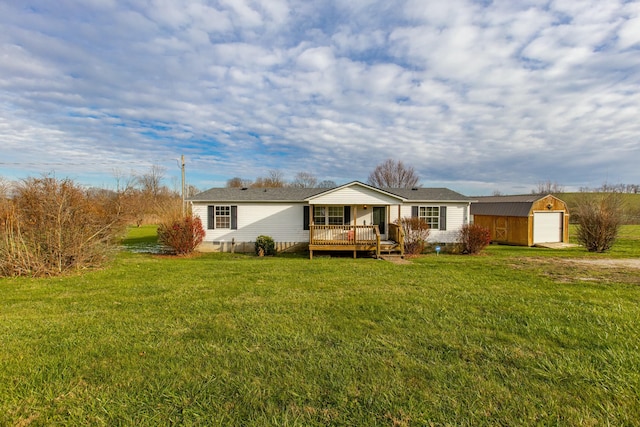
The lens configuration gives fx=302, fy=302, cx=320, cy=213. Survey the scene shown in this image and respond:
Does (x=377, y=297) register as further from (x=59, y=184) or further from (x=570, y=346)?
(x=59, y=184)

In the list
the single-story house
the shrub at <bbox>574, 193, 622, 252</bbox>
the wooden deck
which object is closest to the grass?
the wooden deck

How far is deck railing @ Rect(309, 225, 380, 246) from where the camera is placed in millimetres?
13656

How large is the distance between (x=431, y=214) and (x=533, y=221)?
7.73 m

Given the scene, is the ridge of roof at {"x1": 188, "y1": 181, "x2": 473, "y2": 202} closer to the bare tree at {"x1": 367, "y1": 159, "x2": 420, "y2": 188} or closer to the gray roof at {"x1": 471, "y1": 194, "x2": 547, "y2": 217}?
the gray roof at {"x1": 471, "y1": 194, "x2": 547, "y2": 217}

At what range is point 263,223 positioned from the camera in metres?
16.1

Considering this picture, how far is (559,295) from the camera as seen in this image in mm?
6383

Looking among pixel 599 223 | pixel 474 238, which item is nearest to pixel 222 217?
pixel 474 238

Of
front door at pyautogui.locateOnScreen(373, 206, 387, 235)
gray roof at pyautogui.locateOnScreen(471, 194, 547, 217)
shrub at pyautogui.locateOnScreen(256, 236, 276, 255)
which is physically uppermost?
gray roof at pyautogui.locateOnScreen(471, 194, 547, 217)

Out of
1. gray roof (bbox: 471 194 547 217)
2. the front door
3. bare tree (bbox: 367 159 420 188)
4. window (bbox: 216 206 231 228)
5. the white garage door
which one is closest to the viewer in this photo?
window (bbox: 216 206 231 228)

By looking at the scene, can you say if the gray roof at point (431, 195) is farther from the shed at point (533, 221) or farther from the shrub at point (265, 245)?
the shrub at point (265, 245)

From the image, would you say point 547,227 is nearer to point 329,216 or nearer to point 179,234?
point 329,216

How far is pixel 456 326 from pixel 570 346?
1.34 meters

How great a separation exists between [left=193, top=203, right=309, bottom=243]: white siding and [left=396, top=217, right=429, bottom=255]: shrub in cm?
507

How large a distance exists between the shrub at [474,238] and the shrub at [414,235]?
6.06ft
